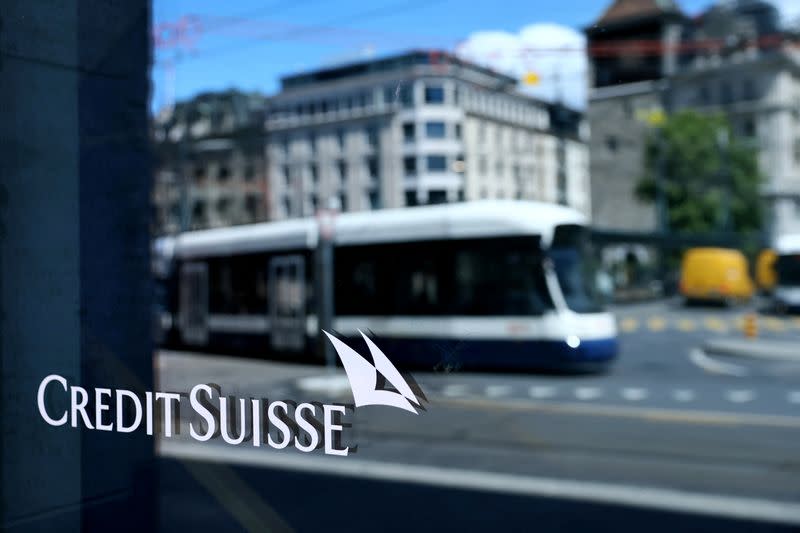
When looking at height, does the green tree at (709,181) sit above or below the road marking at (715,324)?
above

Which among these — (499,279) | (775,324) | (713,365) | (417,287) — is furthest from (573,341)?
(713,365)

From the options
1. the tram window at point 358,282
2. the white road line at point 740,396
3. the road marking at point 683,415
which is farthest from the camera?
the white road line at point 740,396

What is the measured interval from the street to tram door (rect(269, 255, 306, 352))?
0.07 m

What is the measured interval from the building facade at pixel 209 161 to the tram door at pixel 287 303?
5.4 inches

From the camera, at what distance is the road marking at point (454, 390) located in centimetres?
163

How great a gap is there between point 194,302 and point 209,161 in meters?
0.39

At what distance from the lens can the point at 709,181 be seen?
7.97 ft

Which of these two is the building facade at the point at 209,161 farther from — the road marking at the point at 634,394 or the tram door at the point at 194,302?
the road marking at the point at 634,394

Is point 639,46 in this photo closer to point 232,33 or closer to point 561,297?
point 561,297

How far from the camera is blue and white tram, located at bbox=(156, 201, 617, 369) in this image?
1702mm

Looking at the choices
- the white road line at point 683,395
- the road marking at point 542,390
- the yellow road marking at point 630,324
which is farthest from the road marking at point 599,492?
the white road line at point 683,395

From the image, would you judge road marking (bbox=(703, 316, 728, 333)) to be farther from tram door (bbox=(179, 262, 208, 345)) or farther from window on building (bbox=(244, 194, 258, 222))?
window on building (bbox=(244, 194, 258, 222))

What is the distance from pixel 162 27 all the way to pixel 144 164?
11.5 inches

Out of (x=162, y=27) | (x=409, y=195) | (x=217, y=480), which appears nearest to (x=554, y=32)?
(x=409, y=195)
